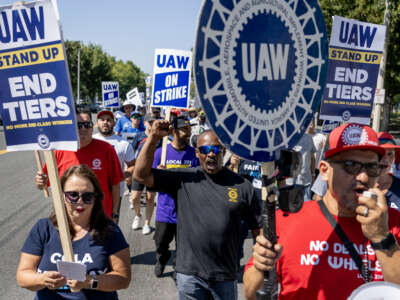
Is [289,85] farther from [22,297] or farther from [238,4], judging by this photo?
[22,297]

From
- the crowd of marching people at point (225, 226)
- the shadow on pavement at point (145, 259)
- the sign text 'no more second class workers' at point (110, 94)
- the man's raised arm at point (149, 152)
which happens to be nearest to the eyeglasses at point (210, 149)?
the crowd of marching people at point (225, 226)

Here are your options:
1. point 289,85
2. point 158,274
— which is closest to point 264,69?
point 289,85

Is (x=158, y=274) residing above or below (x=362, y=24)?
below

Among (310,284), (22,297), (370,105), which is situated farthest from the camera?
(370,105)

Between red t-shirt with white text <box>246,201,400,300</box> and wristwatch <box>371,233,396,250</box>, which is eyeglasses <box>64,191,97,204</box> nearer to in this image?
red t-shirt with white text <box>246,201,400,300</box>

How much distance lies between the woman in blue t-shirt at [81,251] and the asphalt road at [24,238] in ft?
6.83

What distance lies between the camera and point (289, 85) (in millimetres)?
1554

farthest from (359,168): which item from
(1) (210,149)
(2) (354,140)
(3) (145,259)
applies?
(3) (145,259)

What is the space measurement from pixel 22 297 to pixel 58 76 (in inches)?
122

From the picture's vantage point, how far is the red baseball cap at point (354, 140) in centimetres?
183

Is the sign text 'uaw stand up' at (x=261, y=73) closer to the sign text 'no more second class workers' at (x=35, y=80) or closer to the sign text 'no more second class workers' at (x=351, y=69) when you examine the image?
the sign text 'no more second class workers' at (x=35, y=80)

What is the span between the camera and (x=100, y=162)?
4.21 meters

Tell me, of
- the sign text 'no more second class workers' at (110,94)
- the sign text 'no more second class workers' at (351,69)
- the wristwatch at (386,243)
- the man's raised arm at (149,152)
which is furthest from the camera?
the sign text 'no more second class workers' at (110,94)

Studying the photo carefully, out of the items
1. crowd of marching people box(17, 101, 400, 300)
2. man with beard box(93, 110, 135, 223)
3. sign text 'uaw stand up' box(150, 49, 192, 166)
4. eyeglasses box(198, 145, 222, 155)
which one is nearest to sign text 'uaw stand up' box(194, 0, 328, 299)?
crowd of marching people box(17, 101, 400, 300)
